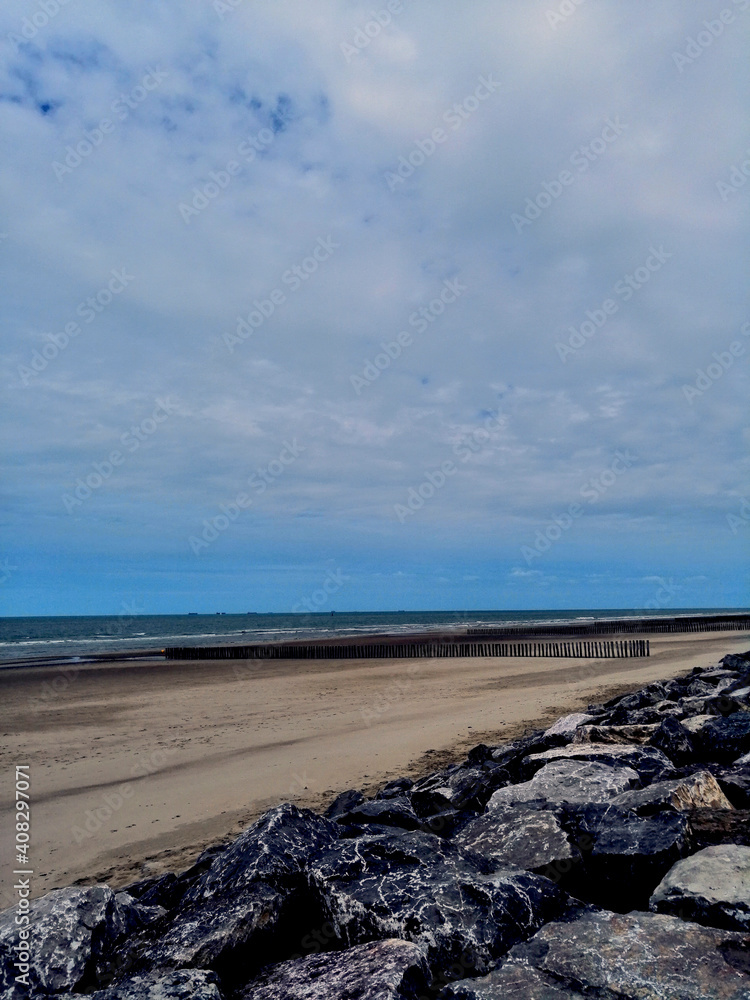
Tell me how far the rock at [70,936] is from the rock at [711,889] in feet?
10.9

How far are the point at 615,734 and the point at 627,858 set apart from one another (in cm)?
382

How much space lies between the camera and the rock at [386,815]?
525cm

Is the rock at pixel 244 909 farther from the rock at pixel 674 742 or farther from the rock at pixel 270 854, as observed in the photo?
the rock at pixel 674 742

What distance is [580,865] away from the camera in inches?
159

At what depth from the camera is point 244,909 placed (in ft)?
12.1

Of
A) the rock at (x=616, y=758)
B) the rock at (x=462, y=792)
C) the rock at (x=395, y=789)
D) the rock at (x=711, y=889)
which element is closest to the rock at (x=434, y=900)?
the rock at (x=711, y=889)

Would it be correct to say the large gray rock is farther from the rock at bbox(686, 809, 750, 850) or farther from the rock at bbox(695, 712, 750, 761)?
the rock at bbox(695, 712, 750, 761)

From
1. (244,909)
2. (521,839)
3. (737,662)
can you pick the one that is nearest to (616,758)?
(521,839)

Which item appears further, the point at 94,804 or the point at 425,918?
the point at 94,804

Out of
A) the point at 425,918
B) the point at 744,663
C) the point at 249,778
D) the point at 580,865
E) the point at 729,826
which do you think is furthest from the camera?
the point at 744,663

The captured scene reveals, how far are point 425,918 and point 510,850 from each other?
122cm

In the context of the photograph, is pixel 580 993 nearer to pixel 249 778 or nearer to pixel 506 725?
pixel 249 778

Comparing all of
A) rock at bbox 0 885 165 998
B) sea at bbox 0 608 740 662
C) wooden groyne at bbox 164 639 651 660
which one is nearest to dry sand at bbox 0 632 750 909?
rock at bbox 0 885 165 998

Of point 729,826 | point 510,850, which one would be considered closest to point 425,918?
point 510,850
